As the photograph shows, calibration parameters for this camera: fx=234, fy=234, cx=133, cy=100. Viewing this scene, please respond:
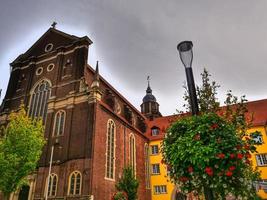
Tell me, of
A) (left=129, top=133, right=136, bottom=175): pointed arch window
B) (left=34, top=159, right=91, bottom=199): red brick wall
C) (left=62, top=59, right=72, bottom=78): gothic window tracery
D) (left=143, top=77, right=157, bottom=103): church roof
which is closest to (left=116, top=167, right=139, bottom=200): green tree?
(left=34, top=159, right=91, bottom=199): red brick wall

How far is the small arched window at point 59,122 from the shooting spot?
2694cm

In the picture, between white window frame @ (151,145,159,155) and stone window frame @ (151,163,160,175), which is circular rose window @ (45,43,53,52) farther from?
stone window frame @ (151,163,160,175)

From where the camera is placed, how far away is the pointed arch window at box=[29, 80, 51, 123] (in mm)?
30737

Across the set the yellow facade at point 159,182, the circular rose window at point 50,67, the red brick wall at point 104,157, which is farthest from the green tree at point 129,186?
the circular rose window at point 50,67

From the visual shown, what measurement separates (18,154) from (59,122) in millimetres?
8168

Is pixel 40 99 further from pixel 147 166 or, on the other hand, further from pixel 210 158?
pixel 210 158

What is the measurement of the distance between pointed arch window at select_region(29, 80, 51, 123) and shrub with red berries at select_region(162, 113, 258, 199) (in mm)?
26726

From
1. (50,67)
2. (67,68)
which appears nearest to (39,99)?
(50,67)

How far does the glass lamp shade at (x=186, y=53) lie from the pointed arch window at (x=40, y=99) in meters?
26.4

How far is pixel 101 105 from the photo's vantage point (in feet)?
87.7

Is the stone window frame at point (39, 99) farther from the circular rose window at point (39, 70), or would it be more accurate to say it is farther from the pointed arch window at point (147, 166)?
the pointed arch window at point (147, 166)

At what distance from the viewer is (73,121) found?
2631 centimetres

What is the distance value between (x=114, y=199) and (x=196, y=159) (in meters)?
17.5

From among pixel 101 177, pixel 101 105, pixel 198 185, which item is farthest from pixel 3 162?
pixel 198 185
